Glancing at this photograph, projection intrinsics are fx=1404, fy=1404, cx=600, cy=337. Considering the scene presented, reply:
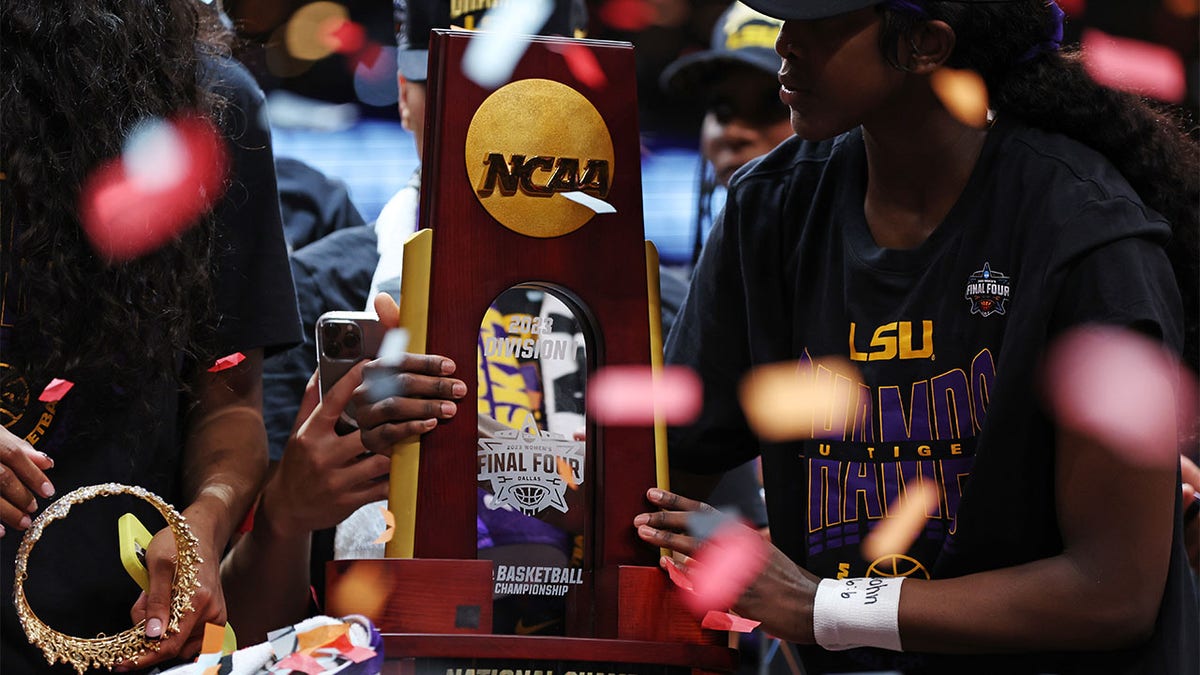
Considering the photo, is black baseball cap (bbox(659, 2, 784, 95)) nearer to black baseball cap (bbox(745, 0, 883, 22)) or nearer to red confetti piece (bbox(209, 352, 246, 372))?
black baseball cap (bbox(745, 0, 883, 22))

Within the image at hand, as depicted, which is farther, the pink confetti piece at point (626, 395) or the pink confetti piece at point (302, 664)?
the pink confetti piece at point (626, 395)

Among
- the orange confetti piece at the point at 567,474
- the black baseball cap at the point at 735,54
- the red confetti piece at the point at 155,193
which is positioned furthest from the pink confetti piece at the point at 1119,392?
the black baseball cap at the point at 735,54

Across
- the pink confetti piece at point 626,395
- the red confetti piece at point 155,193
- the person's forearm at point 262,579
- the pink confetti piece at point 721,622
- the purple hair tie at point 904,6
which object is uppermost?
the purple hair tie at point 904,6

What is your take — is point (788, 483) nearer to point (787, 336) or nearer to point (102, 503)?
point (787, 336)

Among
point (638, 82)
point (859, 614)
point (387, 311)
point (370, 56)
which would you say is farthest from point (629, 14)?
point (859, 614)

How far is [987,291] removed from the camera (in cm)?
152

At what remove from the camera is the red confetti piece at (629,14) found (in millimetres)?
4340

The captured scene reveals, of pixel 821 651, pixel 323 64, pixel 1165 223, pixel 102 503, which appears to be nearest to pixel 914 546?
pixel 821 651

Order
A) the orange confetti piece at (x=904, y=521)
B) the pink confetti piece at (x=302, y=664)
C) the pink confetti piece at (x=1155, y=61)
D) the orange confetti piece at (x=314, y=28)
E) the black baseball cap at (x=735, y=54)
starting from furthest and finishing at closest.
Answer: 1. the orange confetti piece at (x=314, y=28)
2. the pink confetti piece at (x=1155, y=61)
3. the black baseball cap at (x=735, y=54)
4. the orange confetti piece at (x=904, y=521)
5. the pink confetti piece at (x=302, y=664)

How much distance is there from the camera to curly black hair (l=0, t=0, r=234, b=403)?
142 cm

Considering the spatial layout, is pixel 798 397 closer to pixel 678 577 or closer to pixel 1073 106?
pixel 678 577

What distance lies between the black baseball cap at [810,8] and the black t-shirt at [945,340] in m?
0.25

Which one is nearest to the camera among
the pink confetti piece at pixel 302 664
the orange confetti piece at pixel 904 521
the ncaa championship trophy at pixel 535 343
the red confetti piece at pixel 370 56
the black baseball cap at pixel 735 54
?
the pink confetti piece at pixel 302 664

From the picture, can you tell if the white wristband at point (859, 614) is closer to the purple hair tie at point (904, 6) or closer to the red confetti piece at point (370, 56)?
the purple hair tie at point (904, 6)
